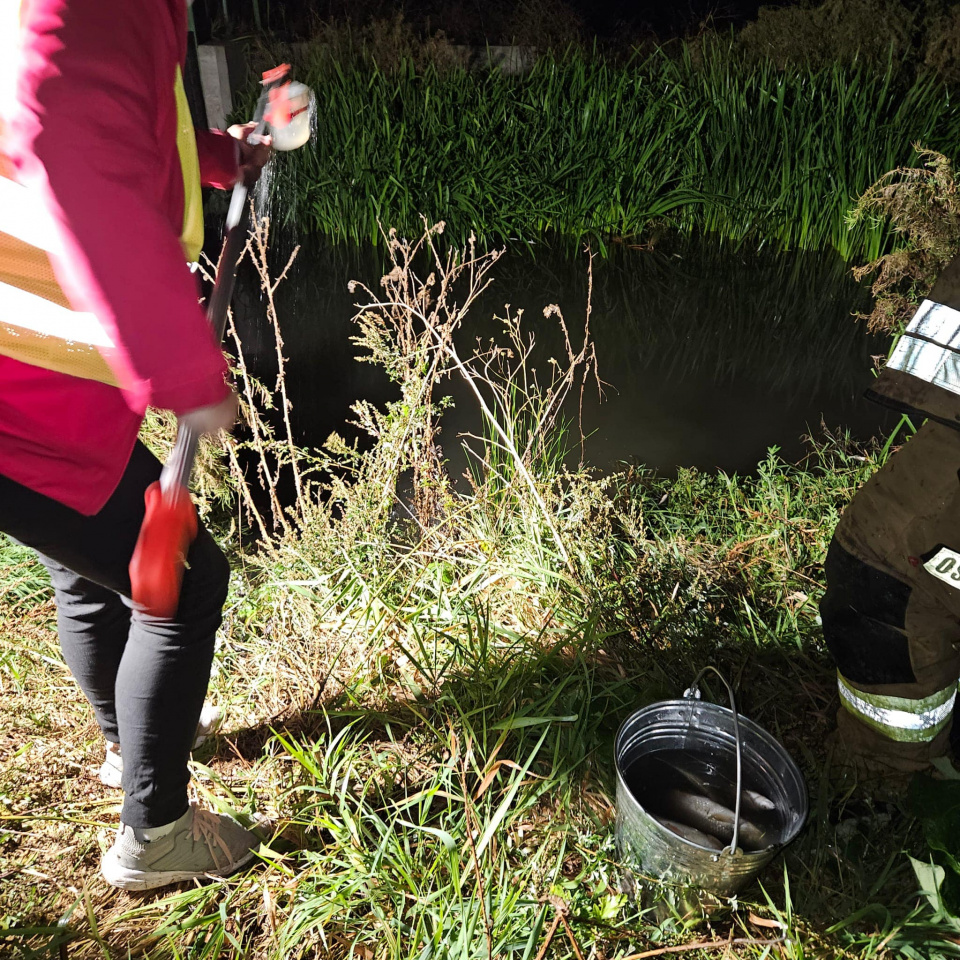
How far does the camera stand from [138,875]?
1.35m

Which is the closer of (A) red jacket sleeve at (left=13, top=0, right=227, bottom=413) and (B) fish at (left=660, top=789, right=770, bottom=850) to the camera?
(A) red jacket sleeve at (left=13, top=0, right=227, bottom=413)

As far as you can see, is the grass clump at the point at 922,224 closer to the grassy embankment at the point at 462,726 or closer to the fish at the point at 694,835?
the grassy embankment at the point at 462,726

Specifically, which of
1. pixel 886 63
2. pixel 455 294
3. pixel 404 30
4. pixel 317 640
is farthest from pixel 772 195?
pixel 317 640

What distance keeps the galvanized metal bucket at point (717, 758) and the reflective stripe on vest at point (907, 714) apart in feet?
A: 0.78

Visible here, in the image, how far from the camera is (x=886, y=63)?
203 inches

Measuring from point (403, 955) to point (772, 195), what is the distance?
196 inches

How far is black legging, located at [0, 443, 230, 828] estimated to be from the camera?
1.06 meters

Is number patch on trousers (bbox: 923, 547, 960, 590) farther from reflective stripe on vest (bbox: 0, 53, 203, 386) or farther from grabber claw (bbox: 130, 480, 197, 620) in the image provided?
reflective stripe on vest (bbox: 0, 53, 203, 386)

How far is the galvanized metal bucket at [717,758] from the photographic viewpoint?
4.02 ft

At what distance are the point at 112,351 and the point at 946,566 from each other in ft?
4.32

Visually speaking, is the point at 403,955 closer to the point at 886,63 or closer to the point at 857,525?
the point at 857,525

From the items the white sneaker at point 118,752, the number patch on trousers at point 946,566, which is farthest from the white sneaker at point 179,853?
the number patch on trousers at point 946,566

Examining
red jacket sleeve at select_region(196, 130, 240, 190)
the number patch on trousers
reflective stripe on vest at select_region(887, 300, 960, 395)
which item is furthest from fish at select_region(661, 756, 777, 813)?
red jacket sleeve at select_region(196, 130, 240, 190)

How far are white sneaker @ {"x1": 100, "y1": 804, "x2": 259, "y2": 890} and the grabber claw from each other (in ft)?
1.52
